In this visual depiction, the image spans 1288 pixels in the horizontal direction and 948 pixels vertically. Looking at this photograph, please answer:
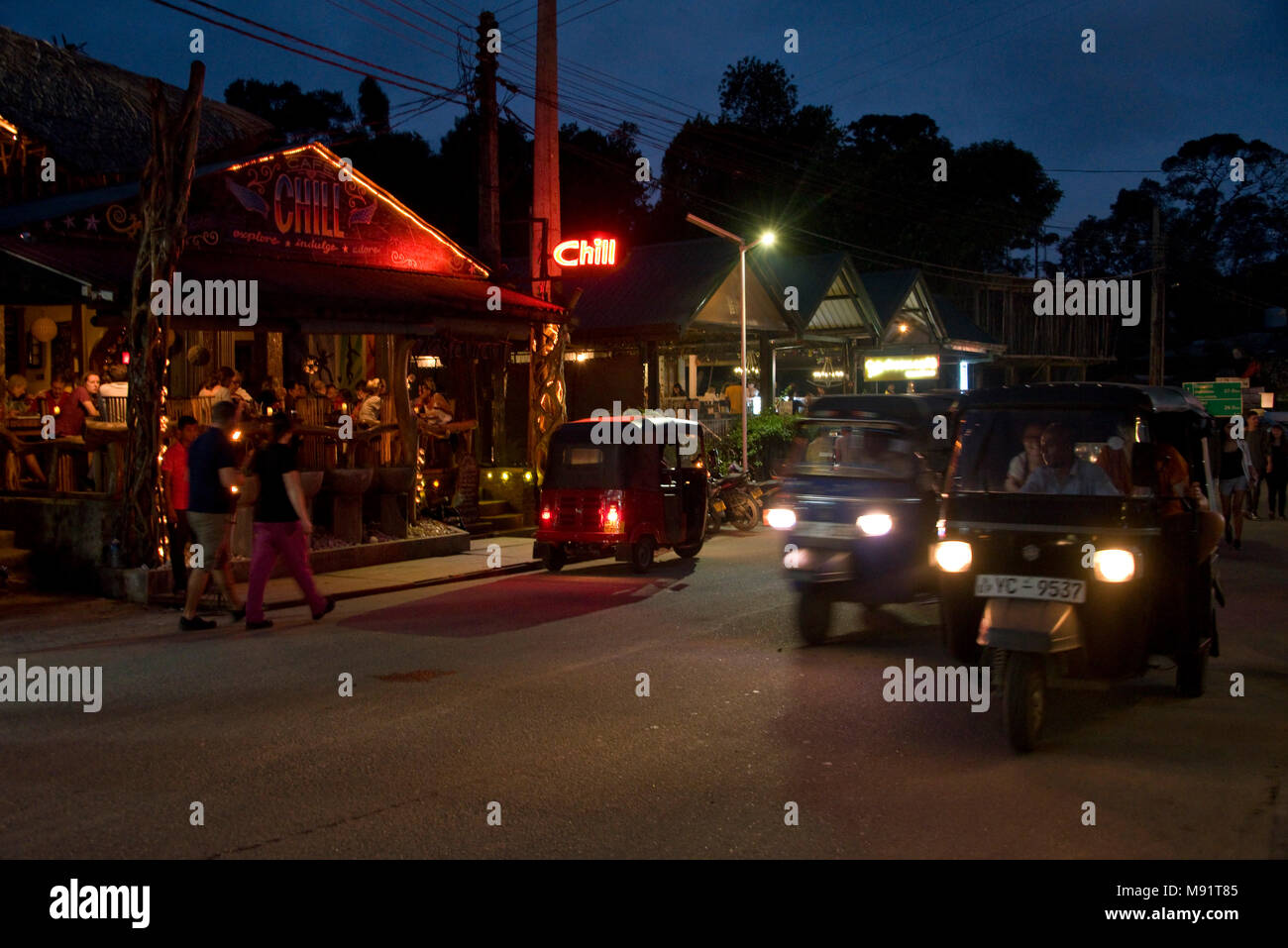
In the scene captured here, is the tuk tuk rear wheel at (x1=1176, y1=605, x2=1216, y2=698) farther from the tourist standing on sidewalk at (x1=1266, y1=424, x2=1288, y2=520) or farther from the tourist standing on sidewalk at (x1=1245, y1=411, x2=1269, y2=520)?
the tourist standing on sidewalk at (x1=1266, y1=424, x2=1288, y2=520)

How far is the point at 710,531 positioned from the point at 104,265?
10.8 meters

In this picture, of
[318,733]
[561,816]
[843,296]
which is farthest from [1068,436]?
[843,296]

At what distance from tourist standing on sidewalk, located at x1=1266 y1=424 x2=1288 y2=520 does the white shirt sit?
18.1 meters

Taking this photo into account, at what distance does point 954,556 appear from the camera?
7.71m

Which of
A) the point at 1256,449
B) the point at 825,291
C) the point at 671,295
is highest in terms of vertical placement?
the point at 825,291

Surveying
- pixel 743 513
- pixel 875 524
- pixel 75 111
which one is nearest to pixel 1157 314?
pixel 743 513

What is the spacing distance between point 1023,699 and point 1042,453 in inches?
73.2

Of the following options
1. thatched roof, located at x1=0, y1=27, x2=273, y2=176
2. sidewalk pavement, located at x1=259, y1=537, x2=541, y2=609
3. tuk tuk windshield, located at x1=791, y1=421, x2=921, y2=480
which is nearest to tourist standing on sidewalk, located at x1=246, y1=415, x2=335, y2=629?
sidewalk pavement, located at x1=259, y1=537, x2=541, y2=609

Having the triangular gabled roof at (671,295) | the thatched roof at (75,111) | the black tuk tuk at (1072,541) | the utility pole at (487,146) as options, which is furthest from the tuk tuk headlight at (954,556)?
the triangular gabled roof at (671,295)

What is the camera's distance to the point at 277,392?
17.8 metres

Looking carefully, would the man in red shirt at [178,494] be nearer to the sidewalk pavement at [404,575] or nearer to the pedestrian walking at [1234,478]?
the sidewalk pavement at [404,575]

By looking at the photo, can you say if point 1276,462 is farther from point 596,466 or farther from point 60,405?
point 60,405
